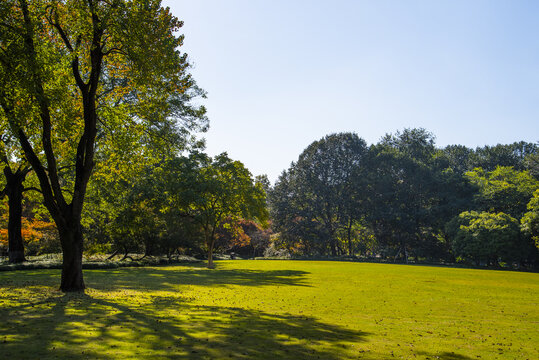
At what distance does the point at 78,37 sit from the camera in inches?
570

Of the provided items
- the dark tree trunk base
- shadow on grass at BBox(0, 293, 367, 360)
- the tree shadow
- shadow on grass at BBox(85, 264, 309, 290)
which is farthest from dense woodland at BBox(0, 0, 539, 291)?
the tree shadow

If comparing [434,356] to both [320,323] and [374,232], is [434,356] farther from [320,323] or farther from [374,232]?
[374,232]

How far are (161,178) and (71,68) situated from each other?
2145 centimetres

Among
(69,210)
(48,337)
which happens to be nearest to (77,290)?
(69,210)

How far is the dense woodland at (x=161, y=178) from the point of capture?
1351cm

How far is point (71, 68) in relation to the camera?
15.1m

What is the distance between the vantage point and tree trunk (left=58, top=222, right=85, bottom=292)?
44.3 feet

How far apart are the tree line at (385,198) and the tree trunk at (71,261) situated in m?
48.2

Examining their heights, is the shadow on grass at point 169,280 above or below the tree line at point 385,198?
below

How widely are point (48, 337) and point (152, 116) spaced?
40.8 ft

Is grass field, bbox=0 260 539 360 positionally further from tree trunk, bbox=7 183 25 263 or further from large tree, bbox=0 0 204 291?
tree trunk, bbox=7 183 25 263

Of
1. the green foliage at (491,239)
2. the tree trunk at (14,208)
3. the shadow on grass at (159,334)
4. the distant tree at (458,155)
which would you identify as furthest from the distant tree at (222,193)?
the distant tree at (458,155)

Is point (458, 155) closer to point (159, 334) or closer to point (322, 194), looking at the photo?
point (322, 194)

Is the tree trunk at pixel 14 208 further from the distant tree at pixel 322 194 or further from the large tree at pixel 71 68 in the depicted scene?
the distant tree at pixel 322 194
